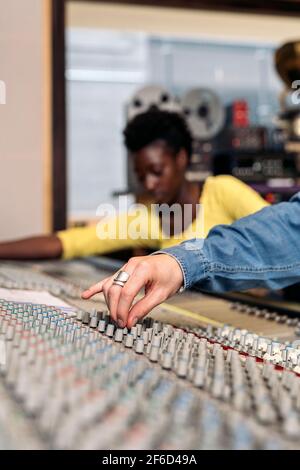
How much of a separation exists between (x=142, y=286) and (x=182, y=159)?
1.35m

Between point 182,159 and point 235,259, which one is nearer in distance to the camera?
point 235,259

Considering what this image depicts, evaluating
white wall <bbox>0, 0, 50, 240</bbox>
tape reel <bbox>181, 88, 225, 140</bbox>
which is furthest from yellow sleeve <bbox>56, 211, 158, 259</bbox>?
tape reel <bbox>181, 88, 225, 140</bbox>

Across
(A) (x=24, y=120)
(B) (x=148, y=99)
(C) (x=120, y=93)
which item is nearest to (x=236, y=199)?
(A) (x=24, y=120)

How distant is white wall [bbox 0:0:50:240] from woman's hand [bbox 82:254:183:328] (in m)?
1.86

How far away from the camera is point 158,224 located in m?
2.12

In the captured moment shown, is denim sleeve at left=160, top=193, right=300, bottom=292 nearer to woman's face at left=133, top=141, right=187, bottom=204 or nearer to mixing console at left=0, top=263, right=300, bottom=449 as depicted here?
mixing console at left=0, top=263, right=300, bottom=449

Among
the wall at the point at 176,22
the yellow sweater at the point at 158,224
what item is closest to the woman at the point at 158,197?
the yellow sweater at the point at 158,224

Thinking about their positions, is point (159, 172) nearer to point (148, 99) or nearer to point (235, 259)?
point (235, 259)

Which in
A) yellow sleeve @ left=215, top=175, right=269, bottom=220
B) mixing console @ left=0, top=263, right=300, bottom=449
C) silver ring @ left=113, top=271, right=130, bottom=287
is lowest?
mixing console @ left=0, top=263, right=300, bottom=449

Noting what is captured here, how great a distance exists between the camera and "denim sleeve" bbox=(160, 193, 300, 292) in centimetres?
94

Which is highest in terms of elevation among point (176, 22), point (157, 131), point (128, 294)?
point (176, 22)

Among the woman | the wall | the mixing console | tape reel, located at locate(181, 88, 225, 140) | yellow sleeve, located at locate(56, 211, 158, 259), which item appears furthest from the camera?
the wall

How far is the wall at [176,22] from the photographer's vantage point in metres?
4.16

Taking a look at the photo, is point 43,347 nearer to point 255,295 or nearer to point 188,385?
point 188,385
